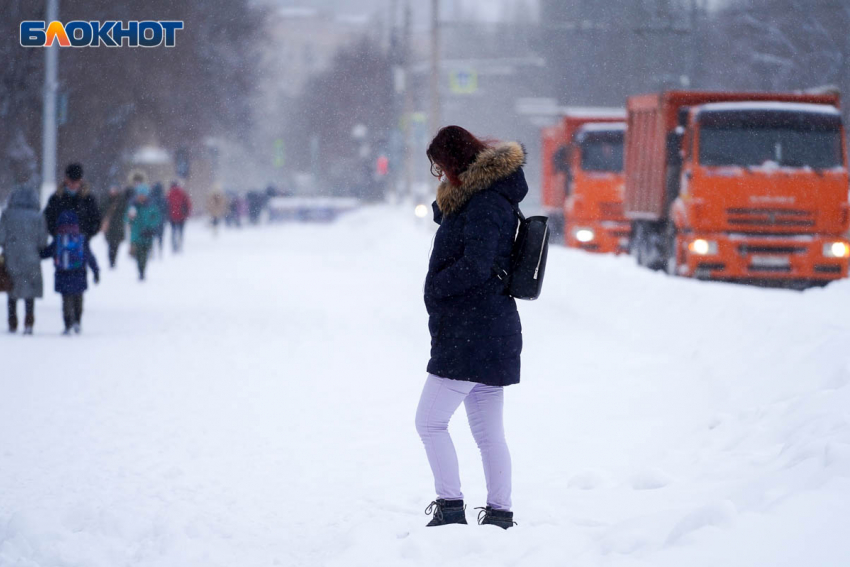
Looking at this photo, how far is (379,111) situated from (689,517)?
80.5 meters

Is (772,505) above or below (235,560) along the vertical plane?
above

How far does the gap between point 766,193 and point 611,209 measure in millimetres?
8362

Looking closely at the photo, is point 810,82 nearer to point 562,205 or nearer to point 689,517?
point 562,205

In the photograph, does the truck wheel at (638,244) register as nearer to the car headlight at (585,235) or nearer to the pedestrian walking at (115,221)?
the car headlight at (585,235)

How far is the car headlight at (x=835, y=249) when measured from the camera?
683 inches

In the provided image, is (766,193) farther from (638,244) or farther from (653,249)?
(638,244)

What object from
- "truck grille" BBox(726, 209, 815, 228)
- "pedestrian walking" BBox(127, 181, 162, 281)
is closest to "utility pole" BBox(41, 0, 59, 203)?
"pedestrian walking" BBox(127, 181, 162, 281)

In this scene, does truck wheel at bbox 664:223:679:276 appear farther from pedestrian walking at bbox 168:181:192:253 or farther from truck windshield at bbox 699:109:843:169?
pedestrian walking at bbox 168:181:192:253

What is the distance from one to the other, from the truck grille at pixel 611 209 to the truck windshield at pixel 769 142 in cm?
801

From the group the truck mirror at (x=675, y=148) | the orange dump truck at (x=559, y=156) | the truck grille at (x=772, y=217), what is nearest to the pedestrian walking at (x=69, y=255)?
the truck grille at (x=772, y=217)

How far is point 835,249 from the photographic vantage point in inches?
683

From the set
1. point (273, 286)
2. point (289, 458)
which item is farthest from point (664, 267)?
point (289, 458)

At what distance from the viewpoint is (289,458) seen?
23.7 feet

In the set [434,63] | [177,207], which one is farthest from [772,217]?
[434,63]
